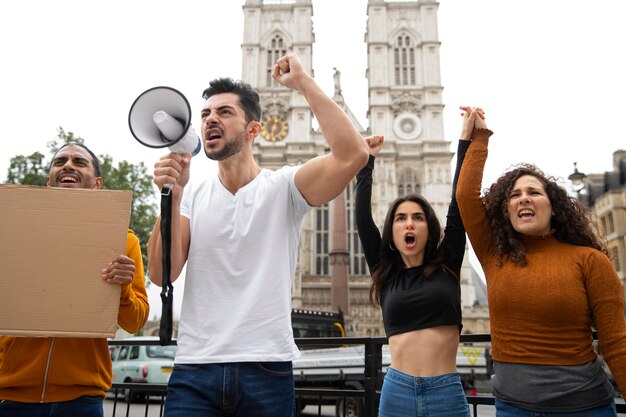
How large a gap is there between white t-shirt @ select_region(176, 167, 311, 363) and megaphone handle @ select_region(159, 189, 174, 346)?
140 millimetres

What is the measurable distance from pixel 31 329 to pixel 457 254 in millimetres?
2004

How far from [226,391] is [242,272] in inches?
16.6

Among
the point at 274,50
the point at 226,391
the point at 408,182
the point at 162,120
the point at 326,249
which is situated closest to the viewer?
the point at 226,391

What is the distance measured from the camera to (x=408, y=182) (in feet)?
114

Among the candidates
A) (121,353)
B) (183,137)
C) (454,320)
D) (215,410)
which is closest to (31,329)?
(215,410)

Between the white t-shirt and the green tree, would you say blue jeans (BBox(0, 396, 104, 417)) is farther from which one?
the green tree

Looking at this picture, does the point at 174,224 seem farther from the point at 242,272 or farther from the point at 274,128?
the point at 274,128

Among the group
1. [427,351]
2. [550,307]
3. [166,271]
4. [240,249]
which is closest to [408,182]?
[427,351]

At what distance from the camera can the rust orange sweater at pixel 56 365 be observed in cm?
204

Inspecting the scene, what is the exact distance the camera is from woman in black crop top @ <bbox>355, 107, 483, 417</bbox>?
2.29 m

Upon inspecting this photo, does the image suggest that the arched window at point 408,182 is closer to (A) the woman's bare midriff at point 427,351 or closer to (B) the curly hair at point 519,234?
(B) the curly hair at point 519,234

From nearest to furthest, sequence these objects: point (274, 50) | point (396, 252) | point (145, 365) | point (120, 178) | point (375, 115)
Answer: point (396, 252) → point (145, 365) → point (120, 178) → point (375, 115) → point (274, 50)

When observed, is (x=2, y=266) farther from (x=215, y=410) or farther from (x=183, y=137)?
(x=215, y=410)

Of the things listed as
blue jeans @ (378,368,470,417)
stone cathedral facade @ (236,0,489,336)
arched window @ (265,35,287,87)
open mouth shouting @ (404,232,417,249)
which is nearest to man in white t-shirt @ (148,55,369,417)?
blue jeans @ (378,368,470,417)
